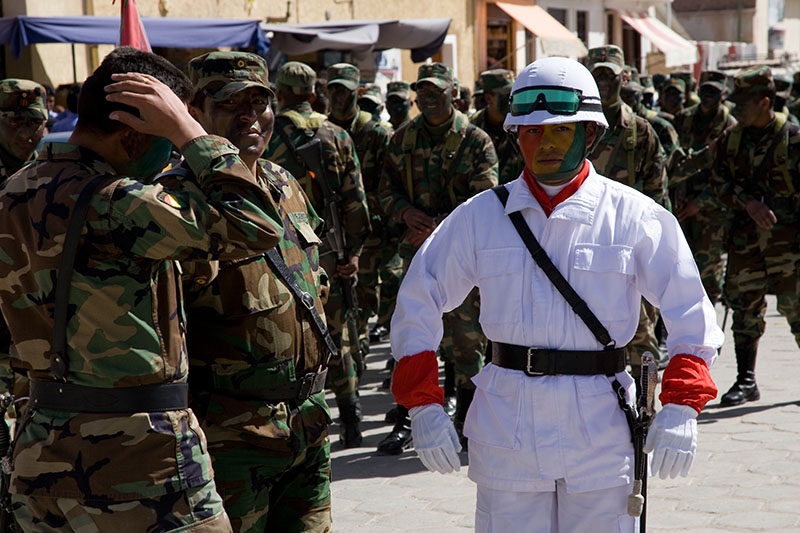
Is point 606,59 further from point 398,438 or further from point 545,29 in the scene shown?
point 545,29

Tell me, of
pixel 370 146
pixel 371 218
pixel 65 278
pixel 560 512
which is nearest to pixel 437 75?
pixel 370 146

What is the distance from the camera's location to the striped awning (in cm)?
3488

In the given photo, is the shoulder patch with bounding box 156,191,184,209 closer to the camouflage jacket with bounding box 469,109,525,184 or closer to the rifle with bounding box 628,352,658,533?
the rifle with bounding box 628,352,658,533

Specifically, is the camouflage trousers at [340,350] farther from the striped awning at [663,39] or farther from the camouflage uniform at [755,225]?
the striped awning at [663,39]

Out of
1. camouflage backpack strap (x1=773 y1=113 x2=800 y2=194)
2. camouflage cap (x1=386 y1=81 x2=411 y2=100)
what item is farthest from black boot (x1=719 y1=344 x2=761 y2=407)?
camouflage cap (x1=386 y1=81 x2=411 y2=100)

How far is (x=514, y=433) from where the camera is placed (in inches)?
140

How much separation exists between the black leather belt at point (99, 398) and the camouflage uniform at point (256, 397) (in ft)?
2.07

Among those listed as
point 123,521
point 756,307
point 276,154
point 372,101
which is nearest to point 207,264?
point 123,521

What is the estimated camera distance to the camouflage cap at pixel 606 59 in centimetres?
813

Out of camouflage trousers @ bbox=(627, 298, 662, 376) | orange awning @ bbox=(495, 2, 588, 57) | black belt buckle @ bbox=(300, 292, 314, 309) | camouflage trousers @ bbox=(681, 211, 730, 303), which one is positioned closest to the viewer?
black belt buckle @ bbox=(300, 292, 314, 309)

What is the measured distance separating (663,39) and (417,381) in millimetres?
34010

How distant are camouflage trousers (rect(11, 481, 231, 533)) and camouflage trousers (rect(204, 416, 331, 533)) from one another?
1.91 feet

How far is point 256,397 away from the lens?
376 centimetres

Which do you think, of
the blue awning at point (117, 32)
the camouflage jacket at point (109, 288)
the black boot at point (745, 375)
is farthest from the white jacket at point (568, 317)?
the blue awning at point (117, 32)
